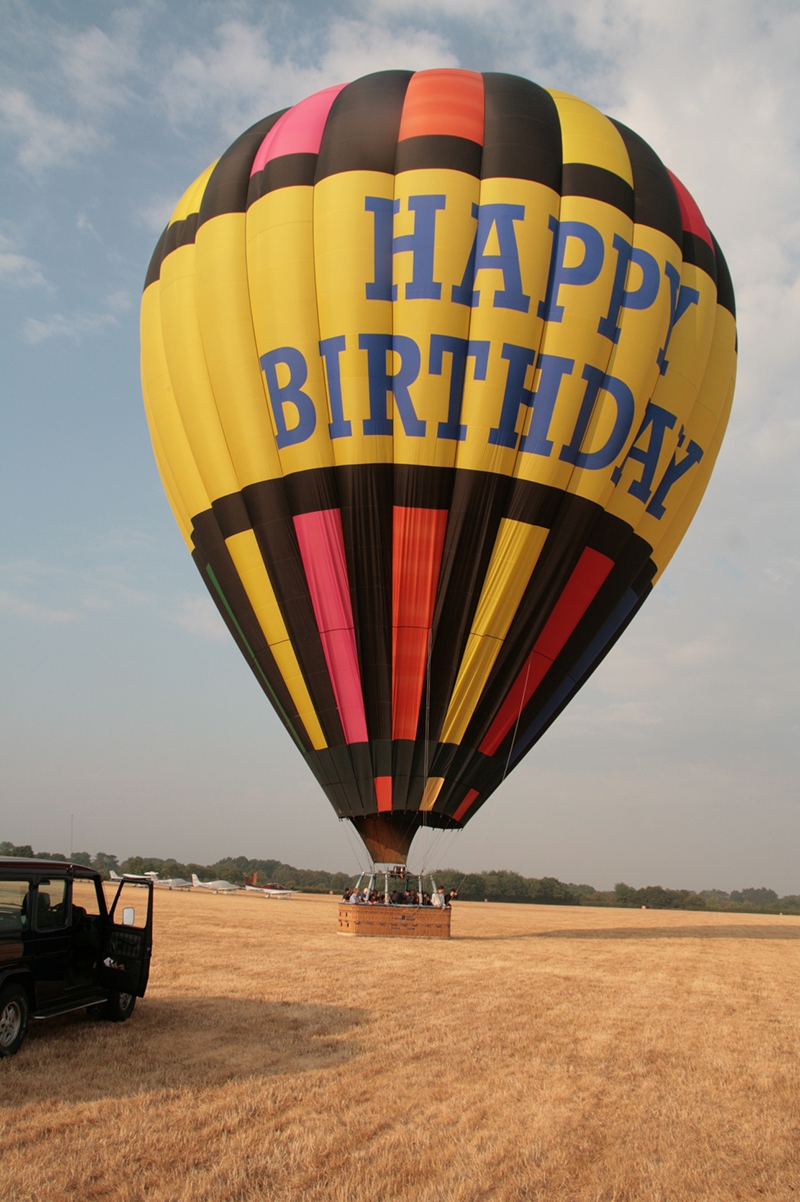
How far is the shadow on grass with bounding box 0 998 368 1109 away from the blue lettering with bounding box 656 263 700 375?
44.2 ft

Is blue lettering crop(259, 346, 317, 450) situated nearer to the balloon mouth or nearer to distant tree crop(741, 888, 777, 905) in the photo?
the balloon mouth

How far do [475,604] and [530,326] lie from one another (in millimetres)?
5192

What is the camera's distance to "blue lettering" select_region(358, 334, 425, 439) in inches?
624

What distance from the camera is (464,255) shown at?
15828mm

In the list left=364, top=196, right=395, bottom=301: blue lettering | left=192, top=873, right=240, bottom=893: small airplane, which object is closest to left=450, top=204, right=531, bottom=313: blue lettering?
left=364, top=196, right=395, bottom=301: blue lettering

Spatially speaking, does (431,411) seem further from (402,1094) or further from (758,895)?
(758,895)

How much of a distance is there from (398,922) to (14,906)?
1148 cm

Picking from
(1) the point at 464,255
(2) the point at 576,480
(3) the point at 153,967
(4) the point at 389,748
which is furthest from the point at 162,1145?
(1) the point at 464,255

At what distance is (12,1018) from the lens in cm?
640

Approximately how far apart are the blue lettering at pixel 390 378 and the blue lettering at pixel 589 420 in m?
2.88

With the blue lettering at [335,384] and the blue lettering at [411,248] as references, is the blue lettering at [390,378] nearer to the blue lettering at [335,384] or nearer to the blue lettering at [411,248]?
the blue lettering at [335,384]

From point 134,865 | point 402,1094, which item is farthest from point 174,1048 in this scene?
point 134,865

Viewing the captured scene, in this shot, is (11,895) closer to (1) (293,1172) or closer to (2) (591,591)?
(1) (293,1172)

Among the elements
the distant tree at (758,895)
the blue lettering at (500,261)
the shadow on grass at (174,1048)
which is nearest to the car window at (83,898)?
the shadow on grass at (174,1048)
